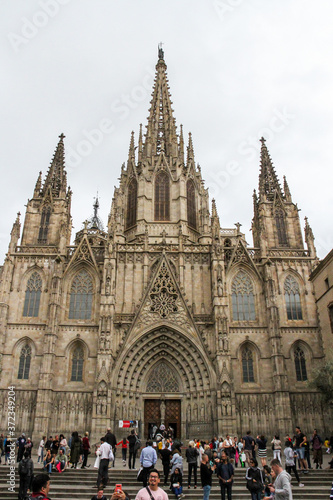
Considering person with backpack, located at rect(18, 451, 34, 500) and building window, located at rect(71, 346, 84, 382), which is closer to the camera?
person with backpack, located at rect(18, 451, 34, 500)

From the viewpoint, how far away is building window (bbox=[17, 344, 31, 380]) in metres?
30.5

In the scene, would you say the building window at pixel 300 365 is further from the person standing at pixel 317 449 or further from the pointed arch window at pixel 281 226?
the person standing at pixel 317 449

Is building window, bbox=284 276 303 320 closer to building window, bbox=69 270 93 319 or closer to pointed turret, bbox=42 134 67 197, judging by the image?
building window, bbox=69 270 93 319

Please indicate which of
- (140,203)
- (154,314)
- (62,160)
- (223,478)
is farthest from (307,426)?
(62,160)

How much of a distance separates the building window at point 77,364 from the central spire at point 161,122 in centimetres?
2013

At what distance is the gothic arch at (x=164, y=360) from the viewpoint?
2959cm

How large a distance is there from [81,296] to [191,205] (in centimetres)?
1359

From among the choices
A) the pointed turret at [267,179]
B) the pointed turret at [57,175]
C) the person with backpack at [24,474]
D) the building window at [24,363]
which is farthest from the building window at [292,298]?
the person with backpack at [24,474]

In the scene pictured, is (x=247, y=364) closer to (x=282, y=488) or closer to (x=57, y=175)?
(x=282, y=488)

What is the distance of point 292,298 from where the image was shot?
33531mm

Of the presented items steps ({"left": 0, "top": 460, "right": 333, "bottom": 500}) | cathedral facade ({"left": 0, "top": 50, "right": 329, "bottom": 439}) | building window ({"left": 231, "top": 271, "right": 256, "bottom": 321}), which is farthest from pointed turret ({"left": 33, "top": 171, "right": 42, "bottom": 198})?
steps ({"left": 0, "top": 460, "right": 333, "bottom": 500})

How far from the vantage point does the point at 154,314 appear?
31.1 metres

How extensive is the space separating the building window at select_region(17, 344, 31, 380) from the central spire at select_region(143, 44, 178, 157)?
2131cm

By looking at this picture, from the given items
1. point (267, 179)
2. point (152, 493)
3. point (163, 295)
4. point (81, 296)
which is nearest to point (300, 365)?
point (163, 295)
